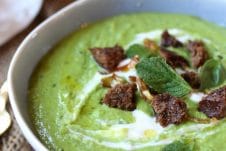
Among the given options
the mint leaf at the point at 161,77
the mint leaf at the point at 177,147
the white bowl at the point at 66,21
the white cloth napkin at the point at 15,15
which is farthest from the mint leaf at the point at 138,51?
the white cloth napkin at the point at 15,15

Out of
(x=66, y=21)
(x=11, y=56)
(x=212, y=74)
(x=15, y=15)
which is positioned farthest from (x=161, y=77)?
(x=15, y=15)

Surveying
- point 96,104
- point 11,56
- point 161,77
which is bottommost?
point 11,56

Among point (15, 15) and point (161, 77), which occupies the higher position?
point (161, 77)

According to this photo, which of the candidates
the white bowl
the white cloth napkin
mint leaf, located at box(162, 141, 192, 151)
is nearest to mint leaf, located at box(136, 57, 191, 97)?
mint leaf, located at box(162, 141, 192, 151)

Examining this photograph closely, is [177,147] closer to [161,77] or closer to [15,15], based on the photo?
[161,77]

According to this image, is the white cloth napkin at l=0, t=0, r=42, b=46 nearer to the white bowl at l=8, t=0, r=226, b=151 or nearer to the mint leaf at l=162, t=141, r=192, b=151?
the white bowl at l=8, t=0, r=226, b=151

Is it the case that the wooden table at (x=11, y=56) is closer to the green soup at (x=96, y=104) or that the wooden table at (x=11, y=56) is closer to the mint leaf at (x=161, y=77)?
the green soup at (x=96, y=104)
